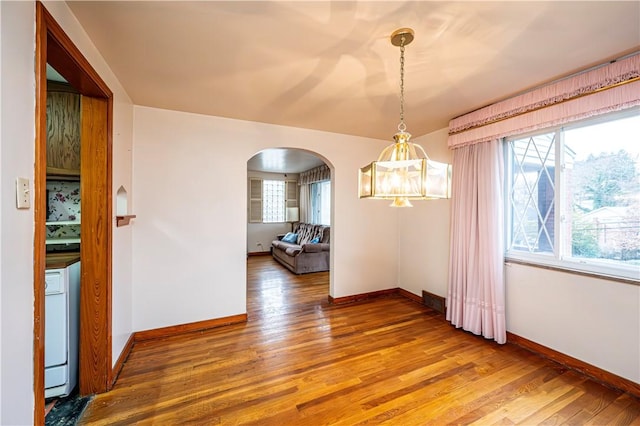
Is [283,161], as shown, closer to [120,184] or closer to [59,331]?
[120,184]

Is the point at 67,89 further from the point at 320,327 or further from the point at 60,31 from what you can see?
the point at 320,327

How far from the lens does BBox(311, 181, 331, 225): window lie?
6804mm

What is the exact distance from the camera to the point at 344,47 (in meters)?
1.71

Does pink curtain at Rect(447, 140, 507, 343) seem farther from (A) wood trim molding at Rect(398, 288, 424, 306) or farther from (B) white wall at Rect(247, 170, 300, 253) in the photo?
(B) white wall at Rect(247, 170, 300, 253)

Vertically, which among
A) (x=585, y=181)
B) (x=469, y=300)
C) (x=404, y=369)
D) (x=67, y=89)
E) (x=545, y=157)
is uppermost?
(x=67, y=89)

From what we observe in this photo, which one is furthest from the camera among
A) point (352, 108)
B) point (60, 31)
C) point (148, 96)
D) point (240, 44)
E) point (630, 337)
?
point (352, 108)

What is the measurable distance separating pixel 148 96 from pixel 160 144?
483 millimetres

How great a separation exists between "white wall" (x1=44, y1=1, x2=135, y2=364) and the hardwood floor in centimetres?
36

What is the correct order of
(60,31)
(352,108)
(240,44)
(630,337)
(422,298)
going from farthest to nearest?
(422,298) < (352,108) < (630,337) < (240,44) < (60,31)

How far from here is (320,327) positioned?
2.97 meters

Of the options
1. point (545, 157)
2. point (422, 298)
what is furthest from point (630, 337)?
point (422, 298)

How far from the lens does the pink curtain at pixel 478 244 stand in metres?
2.64

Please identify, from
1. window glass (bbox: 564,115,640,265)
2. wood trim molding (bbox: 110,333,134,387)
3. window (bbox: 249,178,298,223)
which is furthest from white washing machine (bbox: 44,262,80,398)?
window (bbox: 249,178,298,223)

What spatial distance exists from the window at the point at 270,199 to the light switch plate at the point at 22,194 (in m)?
6.47
